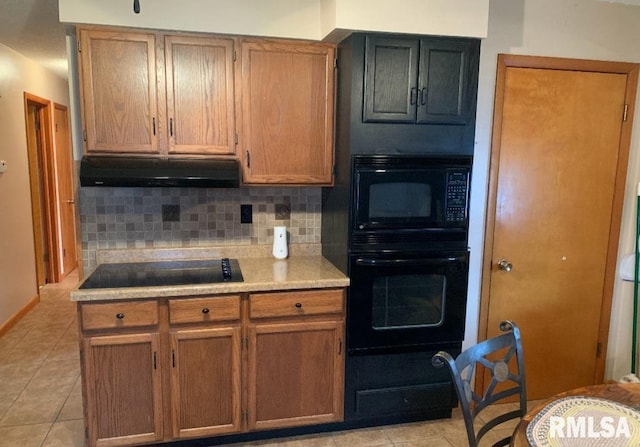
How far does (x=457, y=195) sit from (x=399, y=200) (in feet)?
1.00

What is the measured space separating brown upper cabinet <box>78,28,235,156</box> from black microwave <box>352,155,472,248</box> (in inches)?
30.1

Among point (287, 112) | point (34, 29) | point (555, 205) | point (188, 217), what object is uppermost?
point (34, 29)

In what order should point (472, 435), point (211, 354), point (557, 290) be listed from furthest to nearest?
point (557, 290)
point (211, 354)
point (472, 435)

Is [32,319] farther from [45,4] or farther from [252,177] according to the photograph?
[252,177]

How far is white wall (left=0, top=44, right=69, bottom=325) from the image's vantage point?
3.75 meters

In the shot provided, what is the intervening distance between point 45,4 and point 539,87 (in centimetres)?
296

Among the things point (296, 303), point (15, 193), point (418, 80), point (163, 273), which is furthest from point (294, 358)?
point (15, 193)

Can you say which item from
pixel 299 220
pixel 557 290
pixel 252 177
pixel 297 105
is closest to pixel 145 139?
pixel 252 177

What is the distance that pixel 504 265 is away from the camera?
104 inches

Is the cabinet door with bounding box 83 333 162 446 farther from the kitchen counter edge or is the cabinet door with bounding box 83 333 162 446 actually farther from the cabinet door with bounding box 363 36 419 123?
the cabinet door with bounding box 363 36 419 123

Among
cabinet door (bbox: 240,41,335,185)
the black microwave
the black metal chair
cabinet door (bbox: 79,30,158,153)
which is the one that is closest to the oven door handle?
the black microwave

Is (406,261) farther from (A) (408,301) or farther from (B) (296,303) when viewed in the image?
(B) (296,303)

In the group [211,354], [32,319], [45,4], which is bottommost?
[32,319]

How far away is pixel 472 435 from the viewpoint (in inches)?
53.6
